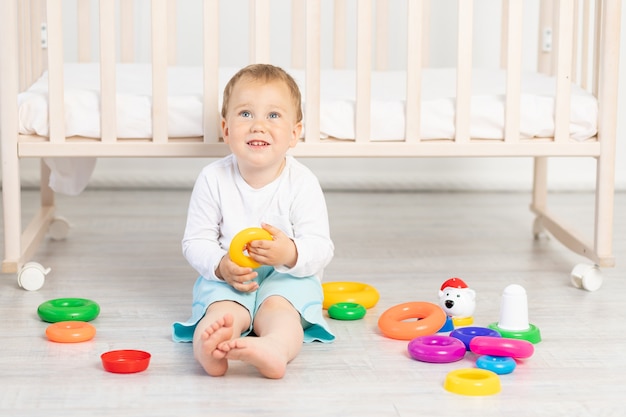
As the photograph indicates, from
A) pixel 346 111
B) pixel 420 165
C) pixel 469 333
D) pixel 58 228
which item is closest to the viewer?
pixel 469 333

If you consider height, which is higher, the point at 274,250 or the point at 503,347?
the point at 274,250

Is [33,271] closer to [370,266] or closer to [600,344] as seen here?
[370,266]

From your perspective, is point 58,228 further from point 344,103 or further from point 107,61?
point 344,103

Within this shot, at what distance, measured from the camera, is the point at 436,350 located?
4.42 ft

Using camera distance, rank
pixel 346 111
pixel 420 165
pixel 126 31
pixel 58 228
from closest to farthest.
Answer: pixel 346 111
pixel 58 228
pixel 126 31
pixel 420 165

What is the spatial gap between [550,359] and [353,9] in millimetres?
1755

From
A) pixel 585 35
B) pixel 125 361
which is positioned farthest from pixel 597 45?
pixel 125 361

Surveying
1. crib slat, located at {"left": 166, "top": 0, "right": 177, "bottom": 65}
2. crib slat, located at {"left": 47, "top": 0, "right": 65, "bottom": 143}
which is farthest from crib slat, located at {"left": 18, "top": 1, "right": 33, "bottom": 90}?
crib slat, located at {"left": 166, "top": 0, "right": 177, "bottom": 65}

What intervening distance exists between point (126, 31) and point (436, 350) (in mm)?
1489

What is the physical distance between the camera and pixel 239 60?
9.58 ft

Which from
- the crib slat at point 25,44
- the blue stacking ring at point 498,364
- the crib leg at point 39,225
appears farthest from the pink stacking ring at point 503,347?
the crib slat at point 25,44

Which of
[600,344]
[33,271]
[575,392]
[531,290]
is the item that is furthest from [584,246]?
[33,271]

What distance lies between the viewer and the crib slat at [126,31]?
246cm

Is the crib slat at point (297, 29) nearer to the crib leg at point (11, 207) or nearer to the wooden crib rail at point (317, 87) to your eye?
the wooden crib rail at point (317, 87)
